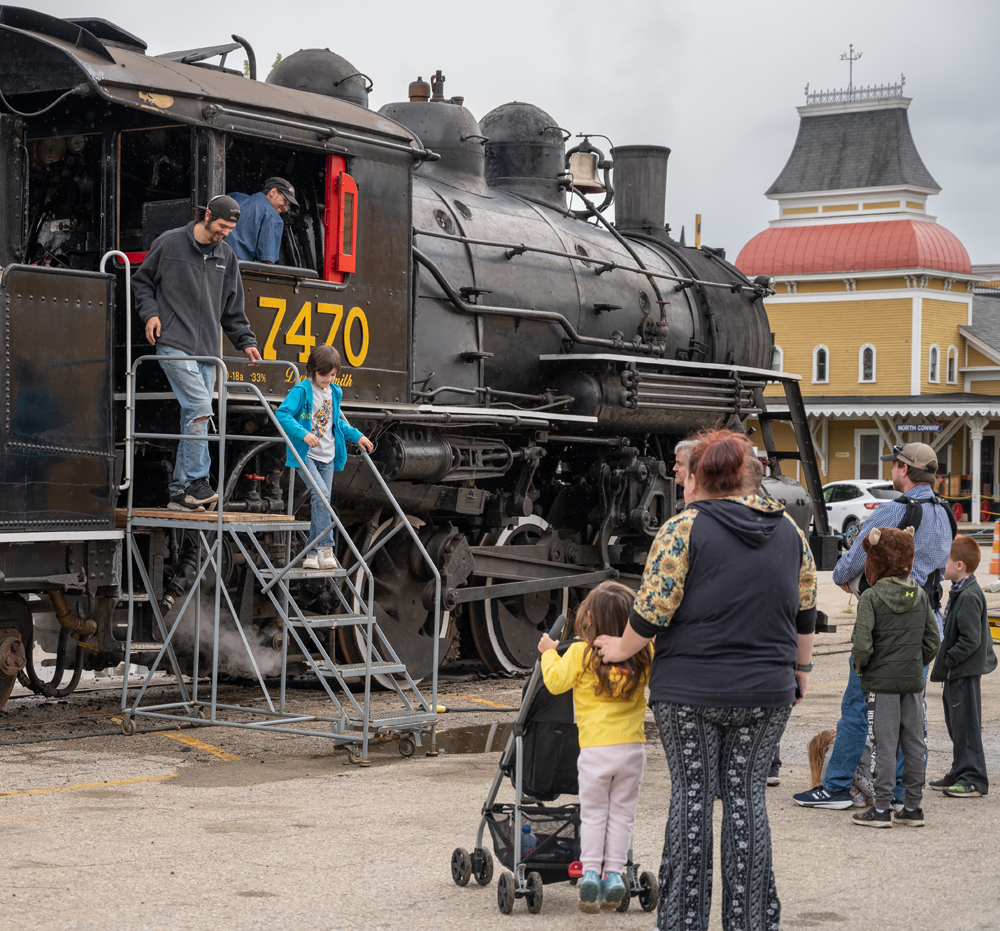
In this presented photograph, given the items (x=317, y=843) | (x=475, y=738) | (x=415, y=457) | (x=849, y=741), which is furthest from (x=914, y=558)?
(x=415, y=457)

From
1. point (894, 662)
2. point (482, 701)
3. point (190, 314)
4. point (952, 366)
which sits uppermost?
point (952, 366)

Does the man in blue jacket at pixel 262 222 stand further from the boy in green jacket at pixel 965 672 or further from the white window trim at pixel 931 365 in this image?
the white window trim at pixel 931 365

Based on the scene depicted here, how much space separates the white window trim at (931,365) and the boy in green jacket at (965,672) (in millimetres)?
35611

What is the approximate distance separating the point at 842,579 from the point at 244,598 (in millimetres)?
3500

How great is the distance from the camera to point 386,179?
8672 mm

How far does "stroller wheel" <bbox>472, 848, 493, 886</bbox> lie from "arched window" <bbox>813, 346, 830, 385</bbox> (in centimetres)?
3814

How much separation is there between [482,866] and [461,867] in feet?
0.25

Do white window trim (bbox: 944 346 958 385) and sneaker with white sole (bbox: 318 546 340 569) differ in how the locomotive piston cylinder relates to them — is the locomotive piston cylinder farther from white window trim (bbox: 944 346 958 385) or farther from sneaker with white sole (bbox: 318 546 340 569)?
white window trim (bbox: 944 346 958 385)

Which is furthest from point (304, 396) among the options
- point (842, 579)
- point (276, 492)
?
point (842, 579)

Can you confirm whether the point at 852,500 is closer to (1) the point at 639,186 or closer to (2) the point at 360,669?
(1) the point at 639,186

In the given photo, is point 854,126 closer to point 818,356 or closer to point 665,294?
point 818,356

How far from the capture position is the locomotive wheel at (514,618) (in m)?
10.3

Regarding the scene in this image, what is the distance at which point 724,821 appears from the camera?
412 centimetres

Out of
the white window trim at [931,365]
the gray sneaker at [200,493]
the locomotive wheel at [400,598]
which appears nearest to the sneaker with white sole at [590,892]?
the gray sneaker at [200,493]
